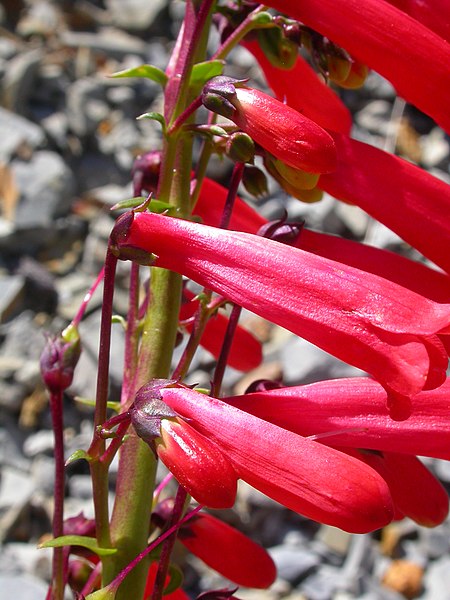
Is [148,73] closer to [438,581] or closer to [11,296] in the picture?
[11,296]

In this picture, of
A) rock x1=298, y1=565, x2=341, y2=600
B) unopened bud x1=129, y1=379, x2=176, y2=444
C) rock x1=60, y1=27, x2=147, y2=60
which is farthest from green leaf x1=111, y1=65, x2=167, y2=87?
rock x1=60, y1=27, x2=147, y2=60

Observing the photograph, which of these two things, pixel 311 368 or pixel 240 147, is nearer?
pixel 240 147

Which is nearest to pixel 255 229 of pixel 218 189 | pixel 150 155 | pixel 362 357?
pixel 218 189

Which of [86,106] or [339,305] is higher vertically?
[339,305]

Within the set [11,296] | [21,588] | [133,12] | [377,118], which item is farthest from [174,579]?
[133,12]

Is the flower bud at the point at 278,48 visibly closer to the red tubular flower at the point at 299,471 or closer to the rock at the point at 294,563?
the red tubular flower at the point at 299,471

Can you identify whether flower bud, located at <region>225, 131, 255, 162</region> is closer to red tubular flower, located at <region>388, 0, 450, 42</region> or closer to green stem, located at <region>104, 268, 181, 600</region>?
green stem, located at <region>104, 268, 181, 600</region>
